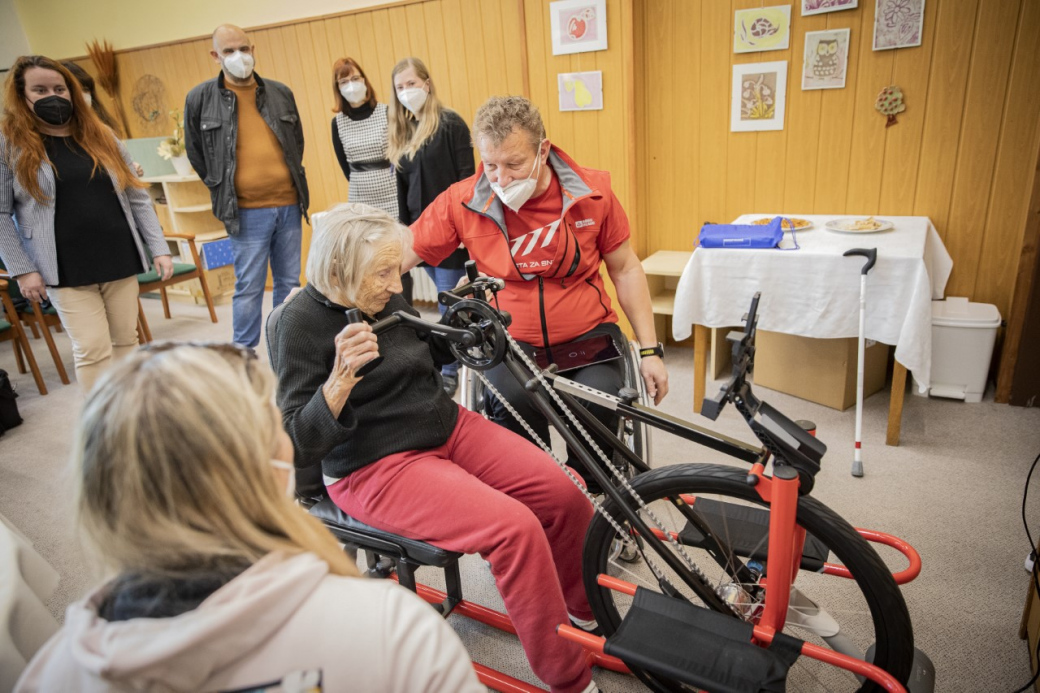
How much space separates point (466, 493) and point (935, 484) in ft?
5.78

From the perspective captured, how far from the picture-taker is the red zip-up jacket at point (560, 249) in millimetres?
1856

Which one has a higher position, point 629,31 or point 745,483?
point 629,31

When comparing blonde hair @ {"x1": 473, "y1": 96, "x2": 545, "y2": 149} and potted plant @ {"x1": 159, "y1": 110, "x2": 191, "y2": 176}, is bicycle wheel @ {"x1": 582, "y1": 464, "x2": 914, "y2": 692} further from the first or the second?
potted plant @ {"x1": 159, "y1": 110, "x2": 191, "y2": 176}

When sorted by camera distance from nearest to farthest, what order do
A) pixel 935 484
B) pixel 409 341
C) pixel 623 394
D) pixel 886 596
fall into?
pixel 886 596, pixel 623 394, pixel 409 341, pixel 935 484

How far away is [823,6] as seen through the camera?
2.80 meters

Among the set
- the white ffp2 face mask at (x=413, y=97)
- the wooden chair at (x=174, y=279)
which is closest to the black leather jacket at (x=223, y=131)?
the white ffp2 face mask at (x=413, y=97)

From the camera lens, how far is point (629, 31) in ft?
10.1

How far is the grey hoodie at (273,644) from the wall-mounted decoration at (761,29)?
3.02 metres

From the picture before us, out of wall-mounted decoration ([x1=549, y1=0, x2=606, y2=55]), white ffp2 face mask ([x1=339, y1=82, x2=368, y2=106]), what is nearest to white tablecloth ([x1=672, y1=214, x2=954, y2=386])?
wall-mounted decoration ([x1=549, y1=0, x2=606, y2=55])

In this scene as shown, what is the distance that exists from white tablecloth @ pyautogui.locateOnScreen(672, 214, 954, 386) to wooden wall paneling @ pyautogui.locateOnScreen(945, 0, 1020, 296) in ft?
0.49

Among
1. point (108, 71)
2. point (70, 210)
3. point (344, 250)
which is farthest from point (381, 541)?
point (108, 71)

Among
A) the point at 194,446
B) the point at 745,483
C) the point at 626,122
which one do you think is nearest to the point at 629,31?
the point at 626,122

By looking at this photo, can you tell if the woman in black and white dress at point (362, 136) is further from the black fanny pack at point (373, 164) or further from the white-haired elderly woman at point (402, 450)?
the white-haired elderly woman at point (402, 450)

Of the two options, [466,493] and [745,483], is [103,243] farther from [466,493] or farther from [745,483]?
[745,483]
